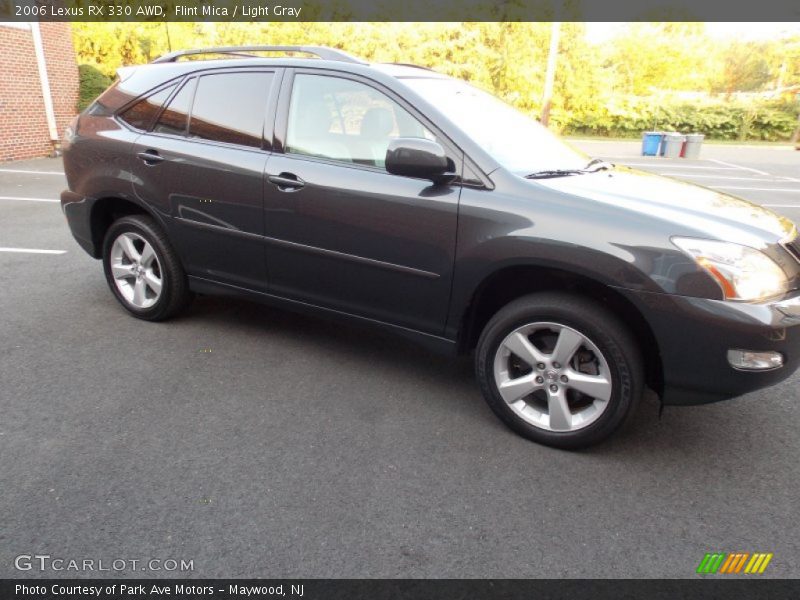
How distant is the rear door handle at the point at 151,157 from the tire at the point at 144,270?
0.41 m

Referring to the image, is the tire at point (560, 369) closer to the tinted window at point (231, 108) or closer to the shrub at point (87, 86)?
the tinted window at point (231, 108)

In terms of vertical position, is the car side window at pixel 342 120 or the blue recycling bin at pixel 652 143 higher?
the car side window at pixel 342 120

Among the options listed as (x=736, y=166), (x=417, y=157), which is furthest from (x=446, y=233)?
(x=736, y=166)

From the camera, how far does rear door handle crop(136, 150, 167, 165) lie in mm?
3727

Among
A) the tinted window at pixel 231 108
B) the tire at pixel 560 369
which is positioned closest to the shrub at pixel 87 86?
the tinted window at pixel 231 108

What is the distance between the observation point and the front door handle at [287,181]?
127 inches

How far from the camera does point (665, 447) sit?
2.88m

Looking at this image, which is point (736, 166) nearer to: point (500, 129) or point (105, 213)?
point (500, 129)

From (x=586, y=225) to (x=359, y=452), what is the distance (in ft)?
4.83

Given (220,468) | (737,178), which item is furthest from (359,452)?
(737,178)

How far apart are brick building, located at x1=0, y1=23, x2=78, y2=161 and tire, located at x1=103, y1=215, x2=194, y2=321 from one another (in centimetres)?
1042

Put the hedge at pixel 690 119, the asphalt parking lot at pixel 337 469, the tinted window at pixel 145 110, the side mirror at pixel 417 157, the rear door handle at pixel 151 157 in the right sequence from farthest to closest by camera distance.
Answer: the hedge at pixel 690 119 → the tinted window at pixel 145 110 → the rear door handle at pixel 151 157 → the side mirror at pixel 417 157 → the asphalt parking lot at pixel 337 469

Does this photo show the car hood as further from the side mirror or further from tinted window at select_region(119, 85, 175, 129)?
tinted window at select_region(119, 85, 175, 129)
